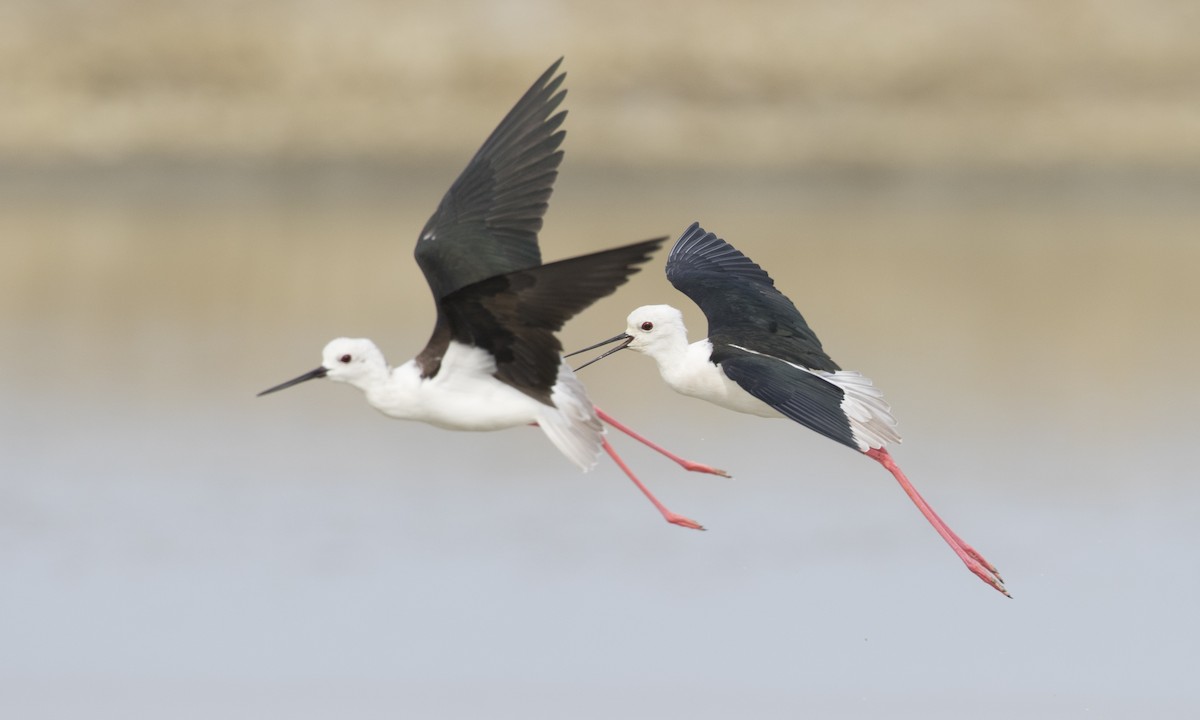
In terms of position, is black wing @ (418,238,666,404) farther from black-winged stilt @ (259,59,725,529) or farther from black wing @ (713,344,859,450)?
black wing @ (713,344,859,450)

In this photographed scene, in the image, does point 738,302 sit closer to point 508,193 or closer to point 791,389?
point 791,389

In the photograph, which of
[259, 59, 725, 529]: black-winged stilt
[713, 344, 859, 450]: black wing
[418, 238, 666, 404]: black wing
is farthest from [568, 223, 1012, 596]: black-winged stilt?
[418, 238, 666, 404]: black wing

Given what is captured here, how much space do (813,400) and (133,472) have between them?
772 centimetres

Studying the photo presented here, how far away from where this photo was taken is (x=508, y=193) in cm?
814

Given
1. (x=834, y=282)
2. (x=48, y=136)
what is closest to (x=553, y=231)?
(x=834, y=282)

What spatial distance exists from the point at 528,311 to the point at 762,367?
1.39 metres

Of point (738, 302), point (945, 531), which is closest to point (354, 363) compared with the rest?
point (738, 302)

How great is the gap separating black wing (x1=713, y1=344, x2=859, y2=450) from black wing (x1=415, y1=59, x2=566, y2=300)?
2.93 ft

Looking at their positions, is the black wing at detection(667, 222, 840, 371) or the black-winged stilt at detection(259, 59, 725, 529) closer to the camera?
the black-winged stilt at detection(259, 59, 725, 529)

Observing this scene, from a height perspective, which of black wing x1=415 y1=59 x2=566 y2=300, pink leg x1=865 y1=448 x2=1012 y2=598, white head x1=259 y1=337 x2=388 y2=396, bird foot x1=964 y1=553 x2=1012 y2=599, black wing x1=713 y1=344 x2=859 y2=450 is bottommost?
bird foot x1=964 y1=553 x2=1012 y2=599

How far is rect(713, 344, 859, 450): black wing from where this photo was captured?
7.74 m

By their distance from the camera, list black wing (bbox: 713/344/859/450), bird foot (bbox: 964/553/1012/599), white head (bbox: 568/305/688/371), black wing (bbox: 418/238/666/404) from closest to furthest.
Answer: black wing (bbox: 418/238/666/404) → black wing (bbox: 713/344/859/450) → bird foot (bbox: 964/553/1012/599) → white head (bbox: 568/305/688/371)

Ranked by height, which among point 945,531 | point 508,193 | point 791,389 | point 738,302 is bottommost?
point 945,531

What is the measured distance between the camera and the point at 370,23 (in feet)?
105
